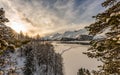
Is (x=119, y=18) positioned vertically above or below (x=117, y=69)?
above

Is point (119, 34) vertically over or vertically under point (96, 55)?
over

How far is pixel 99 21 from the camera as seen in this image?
27.8ft

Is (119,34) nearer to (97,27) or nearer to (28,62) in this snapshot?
(97,27)

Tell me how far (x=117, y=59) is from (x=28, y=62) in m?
75.1

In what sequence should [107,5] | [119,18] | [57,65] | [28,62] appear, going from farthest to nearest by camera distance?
[57,65]
[28,62]
[107,5]
[119,18]

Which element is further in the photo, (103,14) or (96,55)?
(96,55)

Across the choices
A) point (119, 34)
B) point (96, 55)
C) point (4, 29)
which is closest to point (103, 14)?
point (119, 34)

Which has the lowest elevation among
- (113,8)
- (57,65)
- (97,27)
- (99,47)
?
(57,65)

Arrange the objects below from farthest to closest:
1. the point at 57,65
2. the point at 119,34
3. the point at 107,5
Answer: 1. the point at 57,65
2. the point at 107,5
3. the point at 119,34

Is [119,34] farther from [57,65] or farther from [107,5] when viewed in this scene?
[57,65]

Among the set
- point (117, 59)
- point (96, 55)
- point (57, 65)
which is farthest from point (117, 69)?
point (57, 65)

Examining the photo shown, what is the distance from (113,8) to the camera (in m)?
7.93

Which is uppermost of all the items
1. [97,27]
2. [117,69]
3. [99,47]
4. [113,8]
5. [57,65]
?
[113,8]

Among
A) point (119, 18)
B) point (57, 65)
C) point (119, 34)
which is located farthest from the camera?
point (57, 65)
